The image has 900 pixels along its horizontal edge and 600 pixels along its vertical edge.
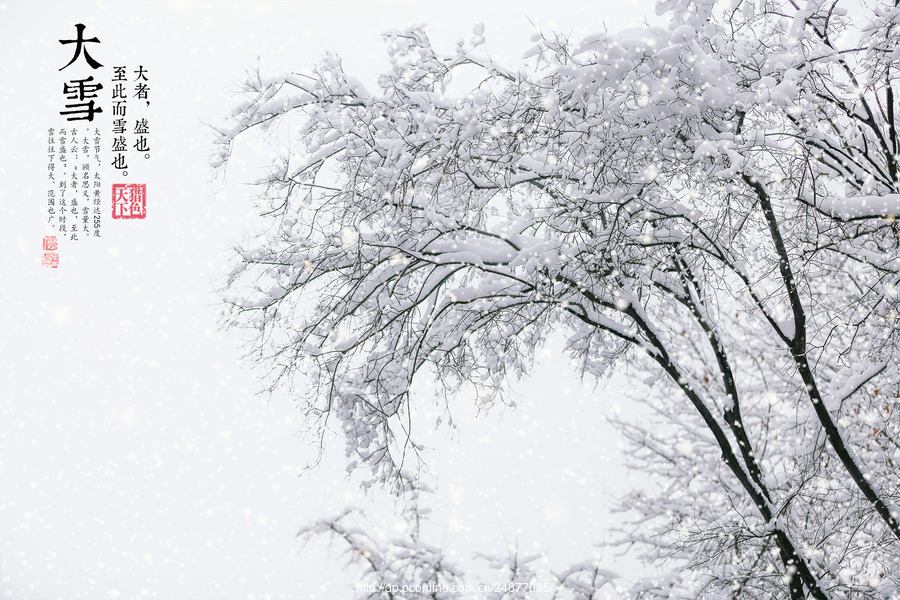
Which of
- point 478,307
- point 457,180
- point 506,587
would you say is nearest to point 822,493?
point 506,587

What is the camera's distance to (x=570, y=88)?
3.86 meters

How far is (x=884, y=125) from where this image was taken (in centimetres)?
570

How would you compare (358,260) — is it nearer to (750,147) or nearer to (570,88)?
(570,88)

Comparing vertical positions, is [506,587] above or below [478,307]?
below

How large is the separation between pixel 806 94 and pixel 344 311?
3.38m

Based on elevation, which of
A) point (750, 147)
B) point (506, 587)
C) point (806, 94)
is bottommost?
point (506, 587)

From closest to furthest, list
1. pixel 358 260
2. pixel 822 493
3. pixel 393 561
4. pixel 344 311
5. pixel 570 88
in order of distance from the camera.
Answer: pixel 570 88 → pixel 358 260 → pixel 344 311 → pixel 393 561 → pixel 822 493

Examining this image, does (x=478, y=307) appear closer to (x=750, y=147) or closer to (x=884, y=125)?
(x=750, y=147)

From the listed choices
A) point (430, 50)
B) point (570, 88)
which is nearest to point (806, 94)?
point (570, 88)

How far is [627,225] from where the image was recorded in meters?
4.46

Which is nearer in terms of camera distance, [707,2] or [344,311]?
[707,2]

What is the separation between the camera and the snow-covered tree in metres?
4.00

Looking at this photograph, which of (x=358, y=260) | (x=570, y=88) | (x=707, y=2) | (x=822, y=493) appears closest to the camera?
(x=570, y=88)

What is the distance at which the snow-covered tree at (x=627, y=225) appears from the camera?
157 inches
